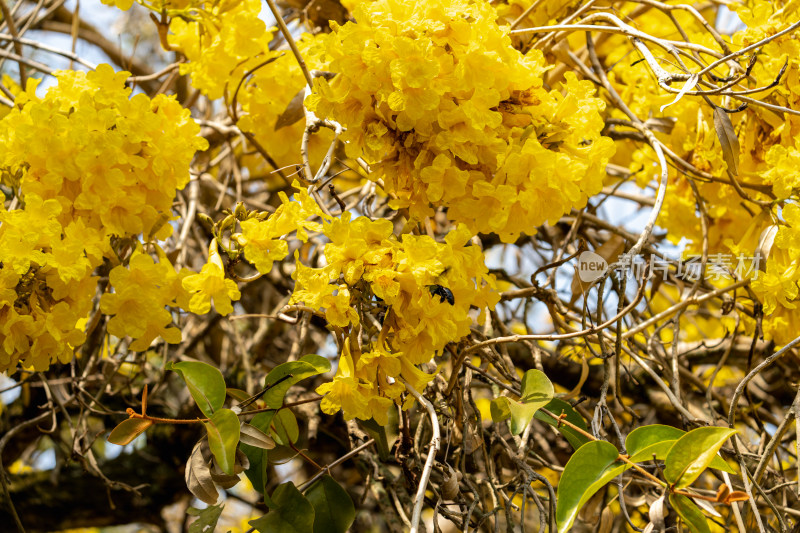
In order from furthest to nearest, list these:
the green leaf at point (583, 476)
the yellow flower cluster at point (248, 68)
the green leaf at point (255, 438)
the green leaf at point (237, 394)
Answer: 1. the yellow flower cluster at point (248, 68)
2. the green leaf at point (237, 394)
3. the green leaf at point (255, 438)
4. the green leaf at point (583, 476)

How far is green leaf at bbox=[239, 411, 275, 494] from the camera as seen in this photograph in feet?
2.68

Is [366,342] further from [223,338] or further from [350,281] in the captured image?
[223,338]

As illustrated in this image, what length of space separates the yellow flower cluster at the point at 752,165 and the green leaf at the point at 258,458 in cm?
67

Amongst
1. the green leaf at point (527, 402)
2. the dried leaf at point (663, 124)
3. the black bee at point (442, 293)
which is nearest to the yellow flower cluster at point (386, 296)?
the black bee at point (442, 293)

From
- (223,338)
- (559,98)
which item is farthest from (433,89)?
(223,338)

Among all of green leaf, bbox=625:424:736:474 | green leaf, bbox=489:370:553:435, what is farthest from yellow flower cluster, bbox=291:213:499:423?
green leaf, bbox=625:424:736:474

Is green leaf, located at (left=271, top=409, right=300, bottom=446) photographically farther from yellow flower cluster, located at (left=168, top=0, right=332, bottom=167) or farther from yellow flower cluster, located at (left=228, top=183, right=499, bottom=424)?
yellow flower cluster, located at (left=168, top=0, right=332, bottom=167)

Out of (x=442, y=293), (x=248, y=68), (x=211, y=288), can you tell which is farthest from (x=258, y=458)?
(x=248, y=68)

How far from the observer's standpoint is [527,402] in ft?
2.65

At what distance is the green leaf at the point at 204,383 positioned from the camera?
760 millimetres

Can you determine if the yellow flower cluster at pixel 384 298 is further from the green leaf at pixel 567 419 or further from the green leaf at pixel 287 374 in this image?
the green leaf at pixel 567 419

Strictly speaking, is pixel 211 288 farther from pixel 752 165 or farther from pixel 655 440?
pixel 752 165

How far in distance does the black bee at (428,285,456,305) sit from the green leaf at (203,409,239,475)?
0.79ft

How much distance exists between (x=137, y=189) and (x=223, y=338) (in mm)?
916
